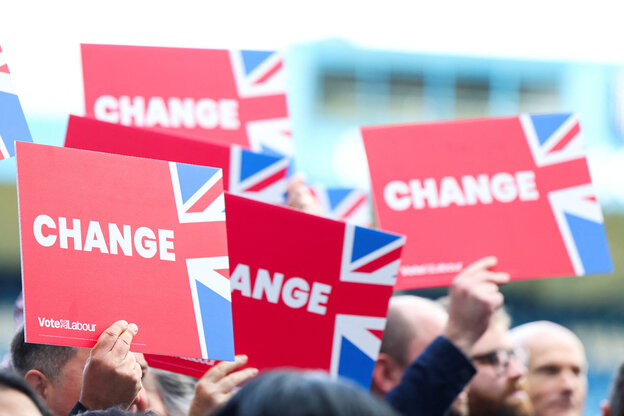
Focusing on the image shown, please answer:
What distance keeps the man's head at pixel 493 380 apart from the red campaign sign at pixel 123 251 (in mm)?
1647

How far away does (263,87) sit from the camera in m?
3.85

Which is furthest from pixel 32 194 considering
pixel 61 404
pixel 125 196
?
pixel 61 404

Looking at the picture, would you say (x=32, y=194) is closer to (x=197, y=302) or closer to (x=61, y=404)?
(x=197, y=302)

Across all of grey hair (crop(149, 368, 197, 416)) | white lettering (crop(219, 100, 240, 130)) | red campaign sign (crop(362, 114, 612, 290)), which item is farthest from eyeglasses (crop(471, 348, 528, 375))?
white lettering (crop(219, 100, 240, 130))

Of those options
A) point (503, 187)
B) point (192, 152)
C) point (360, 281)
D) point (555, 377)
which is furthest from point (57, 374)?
point (555, 377)

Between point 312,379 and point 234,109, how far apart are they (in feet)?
8.82

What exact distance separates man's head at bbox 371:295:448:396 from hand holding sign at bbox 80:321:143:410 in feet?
4.89

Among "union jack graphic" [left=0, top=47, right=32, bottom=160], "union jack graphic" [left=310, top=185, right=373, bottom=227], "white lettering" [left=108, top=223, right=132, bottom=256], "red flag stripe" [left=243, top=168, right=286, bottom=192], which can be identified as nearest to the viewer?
"white lettering" [left=108, top=223, right=132, bottom=256]

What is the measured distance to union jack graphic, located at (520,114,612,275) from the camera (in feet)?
10.2

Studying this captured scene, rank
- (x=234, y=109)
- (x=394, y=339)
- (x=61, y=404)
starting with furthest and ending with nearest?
(x=234, y=109) → (x=394, y=339) → (x=61, y=404)

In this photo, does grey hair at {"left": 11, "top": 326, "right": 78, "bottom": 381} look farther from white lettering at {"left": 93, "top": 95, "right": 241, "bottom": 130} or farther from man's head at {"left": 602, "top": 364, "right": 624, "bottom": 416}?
man's head at {"left": 602, "top": 364, "right": 624, "bottom": 416}

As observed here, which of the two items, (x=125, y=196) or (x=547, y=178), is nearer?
(x=125, y=196)

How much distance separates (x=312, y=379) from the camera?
3.91 ft

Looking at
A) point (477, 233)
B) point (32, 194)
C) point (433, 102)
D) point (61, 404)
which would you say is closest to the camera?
point (32, 194)
